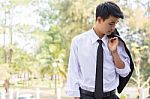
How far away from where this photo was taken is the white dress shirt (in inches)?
51.5

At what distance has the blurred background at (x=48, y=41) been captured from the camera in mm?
4078

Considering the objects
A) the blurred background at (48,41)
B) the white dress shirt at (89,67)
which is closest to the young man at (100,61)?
the white dress shirt at (89,67)

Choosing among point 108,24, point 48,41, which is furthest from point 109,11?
point 48,41

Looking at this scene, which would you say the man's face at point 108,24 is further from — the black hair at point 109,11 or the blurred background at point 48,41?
the blurred background at point 48,41

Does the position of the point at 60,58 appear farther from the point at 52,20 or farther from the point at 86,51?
the point at 86,51

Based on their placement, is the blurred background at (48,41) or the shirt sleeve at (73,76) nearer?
the shirt sleeve at (73,76)

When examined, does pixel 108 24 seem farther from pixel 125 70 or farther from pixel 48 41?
pixel 48 41

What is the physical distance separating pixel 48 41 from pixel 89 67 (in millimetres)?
2888

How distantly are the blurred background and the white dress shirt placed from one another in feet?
8.96

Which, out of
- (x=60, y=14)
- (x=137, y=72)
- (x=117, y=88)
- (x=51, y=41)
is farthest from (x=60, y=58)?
(x=117, y=88)

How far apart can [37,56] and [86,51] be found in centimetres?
285

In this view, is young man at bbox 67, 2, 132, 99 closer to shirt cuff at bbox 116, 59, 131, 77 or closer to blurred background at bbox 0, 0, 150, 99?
shirt cuff at bbox 116, 59, 131, 77

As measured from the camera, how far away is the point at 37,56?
13.5 ft

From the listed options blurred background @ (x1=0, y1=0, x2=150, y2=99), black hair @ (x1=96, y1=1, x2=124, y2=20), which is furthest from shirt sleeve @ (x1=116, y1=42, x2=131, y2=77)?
blurred background @ (x1=0, y1=0, x2=150, y2=99)
